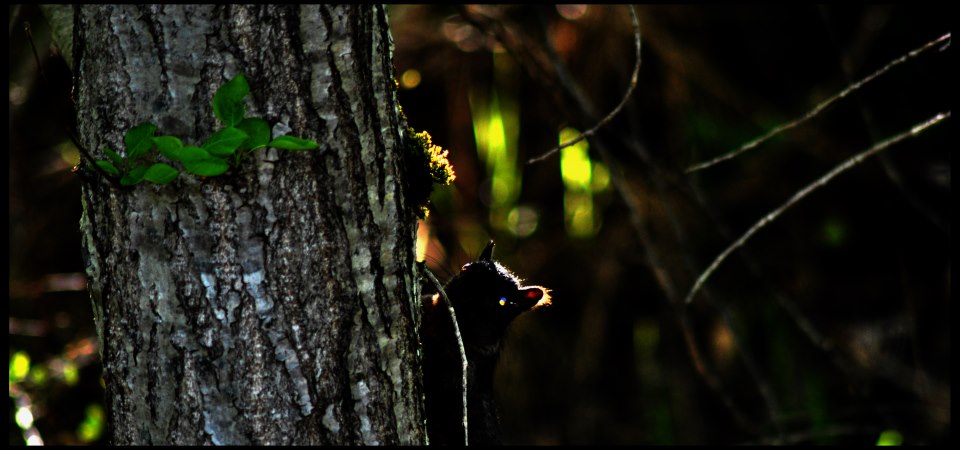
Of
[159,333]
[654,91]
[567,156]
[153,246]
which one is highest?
[654,91]

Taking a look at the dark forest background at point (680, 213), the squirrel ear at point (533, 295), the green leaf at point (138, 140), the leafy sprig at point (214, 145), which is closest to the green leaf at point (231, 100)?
the leafy sprig at point (214, 145)

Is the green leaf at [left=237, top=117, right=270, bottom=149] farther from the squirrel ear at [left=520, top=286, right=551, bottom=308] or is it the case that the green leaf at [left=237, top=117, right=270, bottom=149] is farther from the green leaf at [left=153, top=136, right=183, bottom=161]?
the squirrel ear at [left=520, top=286, right=551, bottom=308]

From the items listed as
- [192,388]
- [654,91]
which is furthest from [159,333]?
[654,91]

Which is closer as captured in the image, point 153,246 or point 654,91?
point 153,246

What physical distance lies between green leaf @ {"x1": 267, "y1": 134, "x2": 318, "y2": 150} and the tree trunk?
0.26ft

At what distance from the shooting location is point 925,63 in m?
3.53

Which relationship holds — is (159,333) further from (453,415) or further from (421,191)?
(453,415)

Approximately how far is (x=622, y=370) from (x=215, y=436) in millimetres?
3388

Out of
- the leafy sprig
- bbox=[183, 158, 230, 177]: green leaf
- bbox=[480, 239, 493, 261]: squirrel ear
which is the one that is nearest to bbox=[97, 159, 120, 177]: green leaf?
the leafy sprig

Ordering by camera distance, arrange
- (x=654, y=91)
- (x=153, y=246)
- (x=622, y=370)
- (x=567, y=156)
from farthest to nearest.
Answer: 1. (x=622, y=370)
2. (x=654, y=91)
3. (x=567, y=156)
4. (x=153, y=246)

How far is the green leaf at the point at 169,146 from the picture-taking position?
3.52ft

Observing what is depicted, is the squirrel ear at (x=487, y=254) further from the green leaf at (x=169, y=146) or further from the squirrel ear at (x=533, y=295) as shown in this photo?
the green leaf at (x=169, y=146)

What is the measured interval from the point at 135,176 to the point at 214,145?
0.12 m

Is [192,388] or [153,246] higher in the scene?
[153,246]
